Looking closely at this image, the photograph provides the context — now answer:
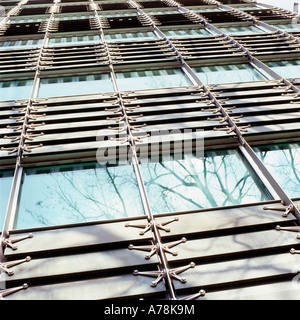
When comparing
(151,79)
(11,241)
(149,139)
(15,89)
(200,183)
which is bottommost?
(11,241)

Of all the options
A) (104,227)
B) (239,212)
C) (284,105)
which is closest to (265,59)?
(284,105)

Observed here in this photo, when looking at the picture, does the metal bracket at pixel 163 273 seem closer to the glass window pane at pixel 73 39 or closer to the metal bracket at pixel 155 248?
the metal bracket at pixel 155 248

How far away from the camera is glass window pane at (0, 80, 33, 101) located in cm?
1039

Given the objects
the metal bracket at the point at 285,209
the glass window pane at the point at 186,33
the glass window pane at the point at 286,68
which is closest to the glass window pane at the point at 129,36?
the glass window pane at the point at 186,33

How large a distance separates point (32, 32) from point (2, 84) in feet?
17.6

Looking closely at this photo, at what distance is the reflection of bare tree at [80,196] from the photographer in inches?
258

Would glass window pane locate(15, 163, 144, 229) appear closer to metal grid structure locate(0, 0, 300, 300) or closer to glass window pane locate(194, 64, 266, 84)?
metal grid structure locate(0, 0, 300, 300)

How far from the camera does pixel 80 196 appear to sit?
22.8 feet

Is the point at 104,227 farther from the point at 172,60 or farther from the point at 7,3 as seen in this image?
the point at 7,3

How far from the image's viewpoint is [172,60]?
12.2 meters

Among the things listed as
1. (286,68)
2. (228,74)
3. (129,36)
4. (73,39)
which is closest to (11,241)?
(228,74)

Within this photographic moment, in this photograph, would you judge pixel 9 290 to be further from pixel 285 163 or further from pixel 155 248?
pixel 285 163

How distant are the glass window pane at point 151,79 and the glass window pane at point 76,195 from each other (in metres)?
3.84

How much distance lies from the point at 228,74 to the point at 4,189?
7281mm
